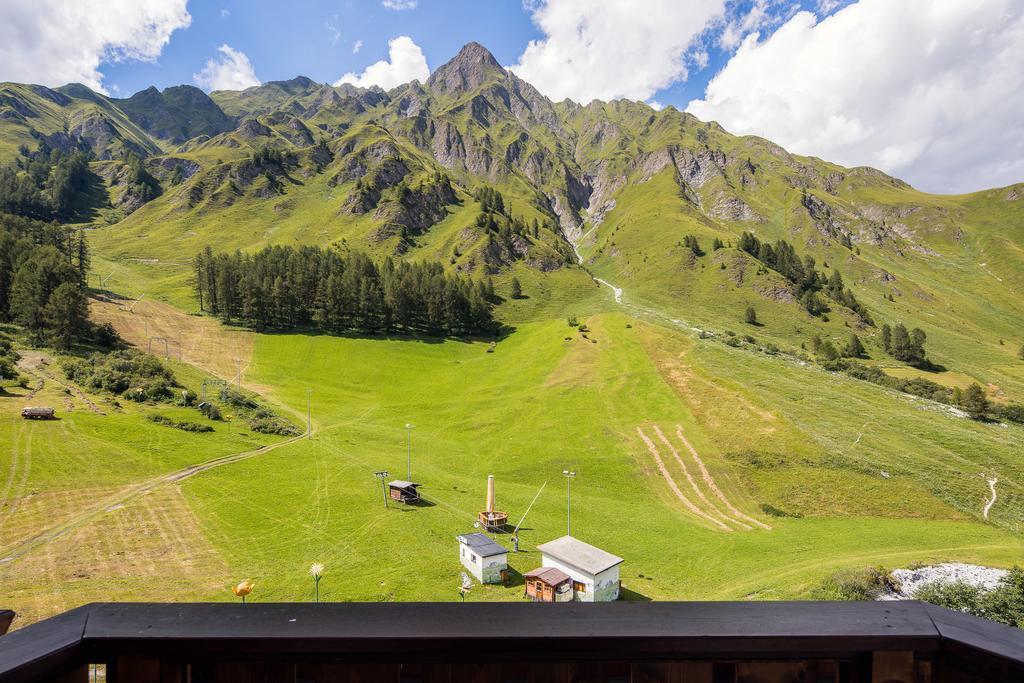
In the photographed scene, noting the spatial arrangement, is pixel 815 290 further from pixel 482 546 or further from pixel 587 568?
pixel 482 546

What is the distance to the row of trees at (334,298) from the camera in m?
130

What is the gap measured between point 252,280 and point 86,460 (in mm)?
86047

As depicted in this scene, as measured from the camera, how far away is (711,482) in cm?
6094

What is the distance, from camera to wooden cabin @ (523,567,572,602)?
3512 cm

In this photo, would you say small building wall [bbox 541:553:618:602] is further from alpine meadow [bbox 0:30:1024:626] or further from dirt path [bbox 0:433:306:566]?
dirt path [bbox 0:433:306:566]

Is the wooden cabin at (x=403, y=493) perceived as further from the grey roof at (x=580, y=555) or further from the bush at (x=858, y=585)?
the bush at (x=858, y=585)

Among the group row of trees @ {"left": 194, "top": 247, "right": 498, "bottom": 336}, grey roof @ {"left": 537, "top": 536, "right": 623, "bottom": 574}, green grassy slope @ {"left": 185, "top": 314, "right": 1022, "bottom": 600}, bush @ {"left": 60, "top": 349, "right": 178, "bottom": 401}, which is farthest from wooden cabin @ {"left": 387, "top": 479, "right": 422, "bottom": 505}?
row of trees @ {"left": 194, "top": 247, "right": 498, "bottom": 336}

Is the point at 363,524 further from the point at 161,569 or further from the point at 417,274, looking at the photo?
the point at 417,274

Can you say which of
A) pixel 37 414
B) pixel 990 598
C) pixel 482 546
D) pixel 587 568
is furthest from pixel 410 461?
pixel 990 598

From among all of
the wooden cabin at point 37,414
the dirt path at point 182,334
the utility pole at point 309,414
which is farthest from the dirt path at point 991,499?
the dirt path at point 182,334

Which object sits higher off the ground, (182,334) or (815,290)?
(815,290)

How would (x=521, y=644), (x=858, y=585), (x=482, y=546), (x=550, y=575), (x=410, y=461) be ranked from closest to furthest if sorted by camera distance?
(x=521, y=644) < (x=858, y=585) < (x=550, y=575) < (x=482, y=546) < (x=410, y=461)

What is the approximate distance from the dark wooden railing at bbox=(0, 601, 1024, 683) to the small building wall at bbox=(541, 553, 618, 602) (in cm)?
3509

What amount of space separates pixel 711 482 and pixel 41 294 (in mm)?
113065
